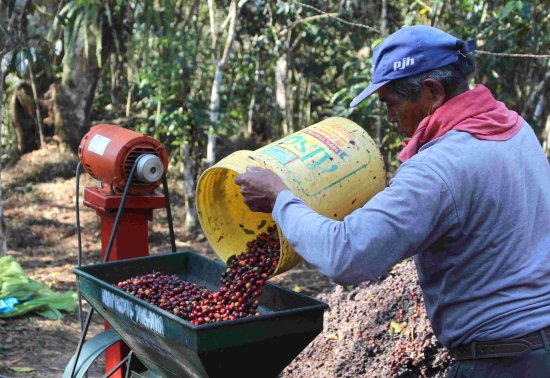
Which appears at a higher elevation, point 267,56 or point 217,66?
point 217,66

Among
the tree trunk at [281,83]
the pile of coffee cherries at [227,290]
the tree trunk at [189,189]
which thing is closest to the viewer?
the pile of coffee cherries at [227,290]

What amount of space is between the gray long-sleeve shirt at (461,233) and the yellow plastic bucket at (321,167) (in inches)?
16.7

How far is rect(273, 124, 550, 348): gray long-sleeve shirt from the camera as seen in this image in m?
2.02

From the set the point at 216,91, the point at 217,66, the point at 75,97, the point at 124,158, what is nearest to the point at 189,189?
the point at 216,91

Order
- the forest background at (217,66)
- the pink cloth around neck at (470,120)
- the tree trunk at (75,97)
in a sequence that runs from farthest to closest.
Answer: the tree trunk at (75,97)
the forest background at (217,66)
the pink cloth around neck at (470,120)

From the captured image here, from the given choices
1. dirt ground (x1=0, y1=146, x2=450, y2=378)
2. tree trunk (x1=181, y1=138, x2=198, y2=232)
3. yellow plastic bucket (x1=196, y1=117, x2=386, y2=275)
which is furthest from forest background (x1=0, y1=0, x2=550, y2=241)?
yellow plastic bucket (x1=196, y1=117, x2=386, y2=275)

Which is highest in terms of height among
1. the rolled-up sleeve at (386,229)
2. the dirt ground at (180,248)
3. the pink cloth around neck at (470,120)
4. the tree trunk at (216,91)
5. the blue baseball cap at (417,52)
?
the blue baseball cap at (417,52)

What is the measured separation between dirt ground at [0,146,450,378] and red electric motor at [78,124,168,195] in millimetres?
1163

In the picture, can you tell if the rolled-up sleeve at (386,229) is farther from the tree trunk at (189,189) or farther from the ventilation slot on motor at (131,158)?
the tree trunk at (189,189)

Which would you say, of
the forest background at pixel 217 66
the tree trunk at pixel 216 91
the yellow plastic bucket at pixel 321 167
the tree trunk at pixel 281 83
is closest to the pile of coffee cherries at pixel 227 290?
the yellow plastic bucket at pixel 321 167

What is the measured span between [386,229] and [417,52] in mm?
552

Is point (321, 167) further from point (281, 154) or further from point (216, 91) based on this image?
point (216, 91)

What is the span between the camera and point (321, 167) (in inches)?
108

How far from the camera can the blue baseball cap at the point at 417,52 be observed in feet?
7.25
